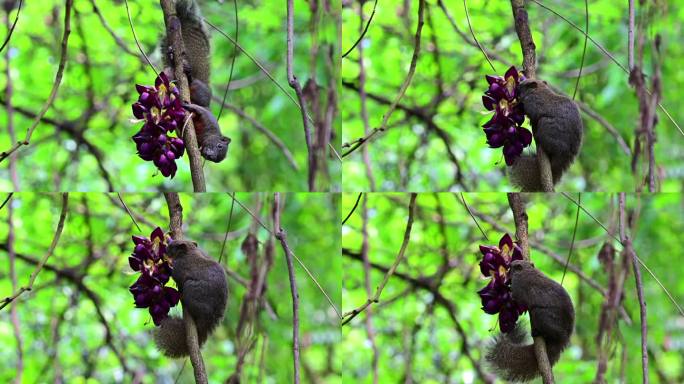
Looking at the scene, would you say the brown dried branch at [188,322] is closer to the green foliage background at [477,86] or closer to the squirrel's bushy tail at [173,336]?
the squirrel's bushy tail at [173,336]

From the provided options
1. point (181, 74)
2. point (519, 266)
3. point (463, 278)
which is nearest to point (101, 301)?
point (181, 74)

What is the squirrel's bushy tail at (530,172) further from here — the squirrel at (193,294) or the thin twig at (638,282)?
the squirrel at (193,294)

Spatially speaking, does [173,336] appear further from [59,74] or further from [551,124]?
[551,124]

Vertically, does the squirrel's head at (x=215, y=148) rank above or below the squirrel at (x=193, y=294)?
above

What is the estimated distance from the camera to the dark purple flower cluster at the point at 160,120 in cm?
261

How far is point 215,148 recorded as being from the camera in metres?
2.67

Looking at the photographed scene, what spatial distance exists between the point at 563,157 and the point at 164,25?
107 cm

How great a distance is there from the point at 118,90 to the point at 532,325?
3.95 ft

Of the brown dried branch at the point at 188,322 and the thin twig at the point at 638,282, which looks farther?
the thin twig at the point at 638,282

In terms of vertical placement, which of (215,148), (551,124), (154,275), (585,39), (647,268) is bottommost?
(154,275)

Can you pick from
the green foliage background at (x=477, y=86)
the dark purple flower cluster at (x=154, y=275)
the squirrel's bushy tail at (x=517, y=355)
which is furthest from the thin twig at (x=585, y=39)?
the dark purple flower cluster at (x=154, y=275)

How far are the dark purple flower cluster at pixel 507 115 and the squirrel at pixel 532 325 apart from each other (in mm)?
300

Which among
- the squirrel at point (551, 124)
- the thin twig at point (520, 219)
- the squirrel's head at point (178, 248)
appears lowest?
the squirrel's head at point (178, 248)

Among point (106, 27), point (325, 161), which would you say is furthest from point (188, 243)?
point (106, 27)
